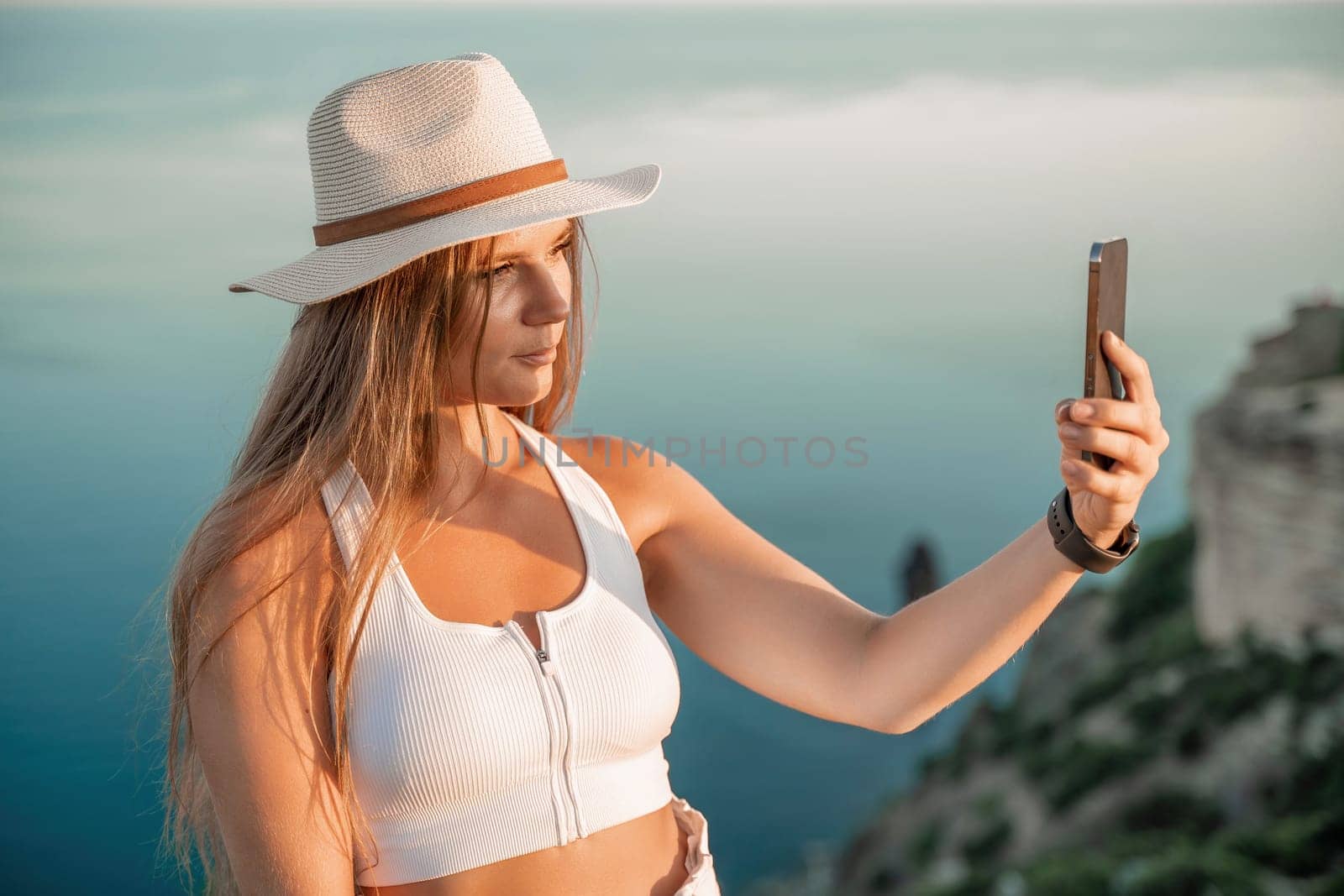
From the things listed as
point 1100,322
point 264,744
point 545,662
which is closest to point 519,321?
point 545,662

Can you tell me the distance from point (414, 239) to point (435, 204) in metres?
0.08

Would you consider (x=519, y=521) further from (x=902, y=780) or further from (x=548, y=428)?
(x=902, y=780)

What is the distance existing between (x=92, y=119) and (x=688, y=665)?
71.8 feet

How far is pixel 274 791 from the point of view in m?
1.44

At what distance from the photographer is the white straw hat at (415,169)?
158cm

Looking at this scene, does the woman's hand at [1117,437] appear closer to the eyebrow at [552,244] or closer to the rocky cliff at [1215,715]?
the eyebrow at [552,244]

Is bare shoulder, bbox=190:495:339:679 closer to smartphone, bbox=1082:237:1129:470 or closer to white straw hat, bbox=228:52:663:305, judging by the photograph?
white straw hat, bbox=228:52:663:305

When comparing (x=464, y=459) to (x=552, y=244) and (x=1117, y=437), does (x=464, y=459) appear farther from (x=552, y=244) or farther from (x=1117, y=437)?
A: (x=1117, y=437)

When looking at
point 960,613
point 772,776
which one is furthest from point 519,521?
point 772,776

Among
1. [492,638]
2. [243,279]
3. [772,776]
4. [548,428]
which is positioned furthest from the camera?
[772,776]

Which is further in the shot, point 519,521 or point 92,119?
point 92,119

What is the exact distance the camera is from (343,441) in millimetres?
1573

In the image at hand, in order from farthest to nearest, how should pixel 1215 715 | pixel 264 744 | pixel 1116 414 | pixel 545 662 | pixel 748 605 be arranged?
pixel 1215 715 → pixel 748 605 → pixel 545 662 → pixel 264 744 → pixel 1116 414

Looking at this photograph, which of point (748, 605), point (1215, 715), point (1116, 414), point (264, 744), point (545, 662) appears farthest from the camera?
point (1215, 715)
